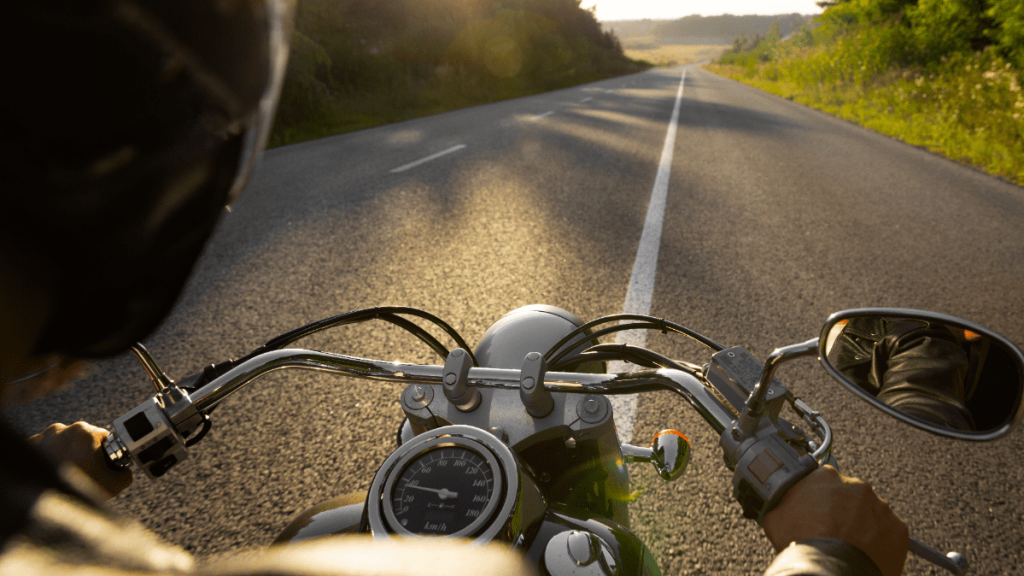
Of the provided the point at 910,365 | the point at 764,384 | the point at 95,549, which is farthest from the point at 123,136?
the point at 910,365

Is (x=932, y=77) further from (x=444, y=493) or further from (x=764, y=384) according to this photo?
(x=444, y=493)

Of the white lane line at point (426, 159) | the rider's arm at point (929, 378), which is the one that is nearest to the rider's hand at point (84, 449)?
the rider's arm at point (929, 378)

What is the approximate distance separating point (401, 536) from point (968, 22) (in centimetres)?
2072

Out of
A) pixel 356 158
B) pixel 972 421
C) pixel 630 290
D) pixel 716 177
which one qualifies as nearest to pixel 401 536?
pixel 972 421

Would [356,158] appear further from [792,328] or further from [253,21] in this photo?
[253,21]

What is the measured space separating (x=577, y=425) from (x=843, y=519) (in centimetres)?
44

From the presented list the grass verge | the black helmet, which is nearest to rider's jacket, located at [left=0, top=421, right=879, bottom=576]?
the black helmet

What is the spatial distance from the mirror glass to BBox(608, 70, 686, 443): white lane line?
63 cm

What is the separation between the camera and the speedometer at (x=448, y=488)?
0.71 m

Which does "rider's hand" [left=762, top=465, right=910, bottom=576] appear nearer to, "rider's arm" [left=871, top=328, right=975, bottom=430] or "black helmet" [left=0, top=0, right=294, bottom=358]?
"rider's arm" [left=871, top=328, right=975, bottom=430]

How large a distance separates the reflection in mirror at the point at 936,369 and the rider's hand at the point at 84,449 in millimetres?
1370

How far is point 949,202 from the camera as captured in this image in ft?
19.9

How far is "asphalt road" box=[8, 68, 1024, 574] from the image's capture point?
1.90m

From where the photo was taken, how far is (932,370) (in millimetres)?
876
